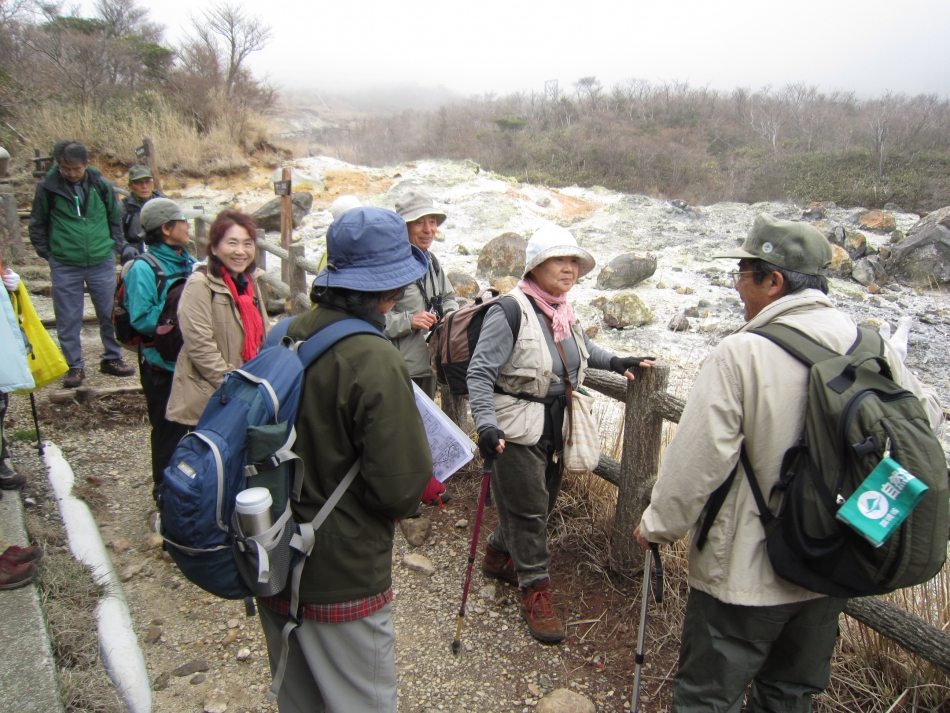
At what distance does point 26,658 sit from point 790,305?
2.67 m

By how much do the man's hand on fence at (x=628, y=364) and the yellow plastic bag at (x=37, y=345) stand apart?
267cm

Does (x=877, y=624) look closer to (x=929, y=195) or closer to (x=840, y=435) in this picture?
(x=840, y=435)

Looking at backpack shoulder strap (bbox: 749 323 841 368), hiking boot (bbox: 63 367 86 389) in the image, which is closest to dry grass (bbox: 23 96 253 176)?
hiking boot (bbox: 63 367 86 389)

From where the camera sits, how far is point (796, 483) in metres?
1.52

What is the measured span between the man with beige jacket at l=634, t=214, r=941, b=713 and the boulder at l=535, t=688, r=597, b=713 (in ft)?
2.33

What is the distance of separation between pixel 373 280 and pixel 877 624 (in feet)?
6.55

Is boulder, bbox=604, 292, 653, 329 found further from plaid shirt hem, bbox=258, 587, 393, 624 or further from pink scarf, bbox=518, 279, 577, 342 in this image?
plaid shirt hem, bbox=258, 587, 393, 624

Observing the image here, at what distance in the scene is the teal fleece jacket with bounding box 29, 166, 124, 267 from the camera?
4.73m

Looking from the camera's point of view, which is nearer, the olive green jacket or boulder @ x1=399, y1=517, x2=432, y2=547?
the olive green jacket

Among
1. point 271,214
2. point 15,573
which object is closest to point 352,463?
point 15,573

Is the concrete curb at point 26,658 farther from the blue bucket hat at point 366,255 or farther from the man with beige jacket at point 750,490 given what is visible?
the man with beige jacket at point 750,490

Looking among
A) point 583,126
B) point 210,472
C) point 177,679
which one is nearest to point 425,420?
point 210,472

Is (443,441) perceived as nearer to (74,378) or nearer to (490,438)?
(490,438)

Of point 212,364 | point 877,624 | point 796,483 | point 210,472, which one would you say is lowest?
point 877,624
